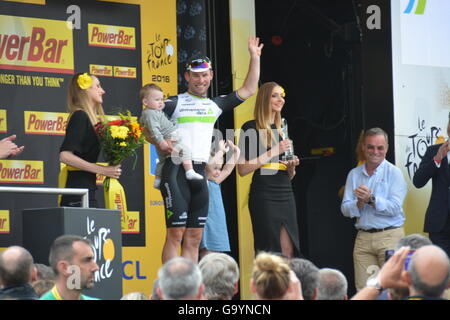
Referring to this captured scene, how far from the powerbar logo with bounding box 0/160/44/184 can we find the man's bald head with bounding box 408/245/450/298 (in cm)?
541

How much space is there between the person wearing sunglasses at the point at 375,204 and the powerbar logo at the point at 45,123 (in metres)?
2.79

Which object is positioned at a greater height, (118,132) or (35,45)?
(35,45)

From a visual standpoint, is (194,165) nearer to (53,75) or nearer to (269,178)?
(269,178)

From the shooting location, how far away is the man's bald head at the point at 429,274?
435 cm

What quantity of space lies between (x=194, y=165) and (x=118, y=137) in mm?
735

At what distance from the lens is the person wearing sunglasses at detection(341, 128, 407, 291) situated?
9109 mm

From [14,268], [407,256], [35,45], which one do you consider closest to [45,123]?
[35,45]

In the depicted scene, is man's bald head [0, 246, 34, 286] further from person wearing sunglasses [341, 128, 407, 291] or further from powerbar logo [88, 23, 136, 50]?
powerbar logo [88, 23, 136, 50]

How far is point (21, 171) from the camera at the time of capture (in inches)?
358

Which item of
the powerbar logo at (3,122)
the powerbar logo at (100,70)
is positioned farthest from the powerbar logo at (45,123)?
the powerbar logo at (100,70)

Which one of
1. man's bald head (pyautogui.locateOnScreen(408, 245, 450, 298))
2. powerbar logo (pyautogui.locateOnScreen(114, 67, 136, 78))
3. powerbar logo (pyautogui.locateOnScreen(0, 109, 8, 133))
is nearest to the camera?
man's bald head (pyautogui.locateOnScreen(408, 245, 450, 298))
